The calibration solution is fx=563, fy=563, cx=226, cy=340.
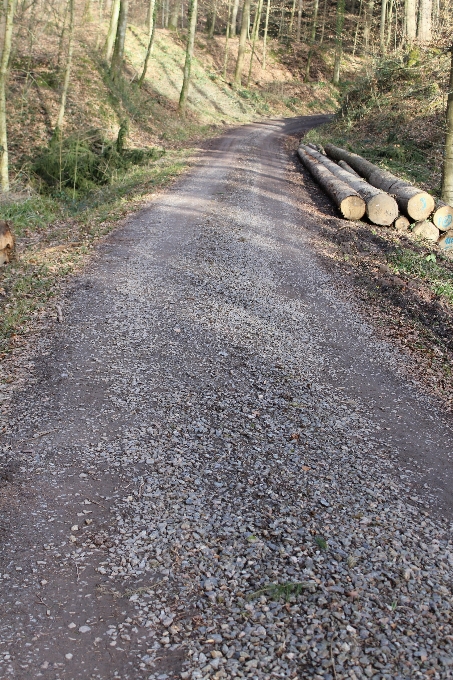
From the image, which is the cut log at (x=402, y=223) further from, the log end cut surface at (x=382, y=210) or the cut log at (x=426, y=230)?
the cut log at (x=426, y=230)

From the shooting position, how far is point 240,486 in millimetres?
4656

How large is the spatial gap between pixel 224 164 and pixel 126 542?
16.8 metres

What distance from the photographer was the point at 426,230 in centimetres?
1264

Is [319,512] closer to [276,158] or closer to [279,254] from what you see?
[279,254]

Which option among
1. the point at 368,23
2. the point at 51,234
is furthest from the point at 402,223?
the point at 368,23

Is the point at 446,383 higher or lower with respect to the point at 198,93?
lower

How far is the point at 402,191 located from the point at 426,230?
1.18 meters

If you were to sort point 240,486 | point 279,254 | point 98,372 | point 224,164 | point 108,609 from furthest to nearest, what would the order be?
point 224,164, point 279,254, point 98,372, point 240,486, point 108,609

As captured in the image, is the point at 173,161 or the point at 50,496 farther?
the point at 173,161

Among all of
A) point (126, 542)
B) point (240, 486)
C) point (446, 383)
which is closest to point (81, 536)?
point (126, 542)

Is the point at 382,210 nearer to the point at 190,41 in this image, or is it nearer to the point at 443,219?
the point at 443,219

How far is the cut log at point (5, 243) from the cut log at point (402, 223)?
8345 millimetres

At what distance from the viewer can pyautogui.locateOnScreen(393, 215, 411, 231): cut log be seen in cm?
1283

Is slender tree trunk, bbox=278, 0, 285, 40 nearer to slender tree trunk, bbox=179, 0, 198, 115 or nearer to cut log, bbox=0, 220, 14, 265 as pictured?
slender tree trunk, bbox=179, 0, 198, 115
